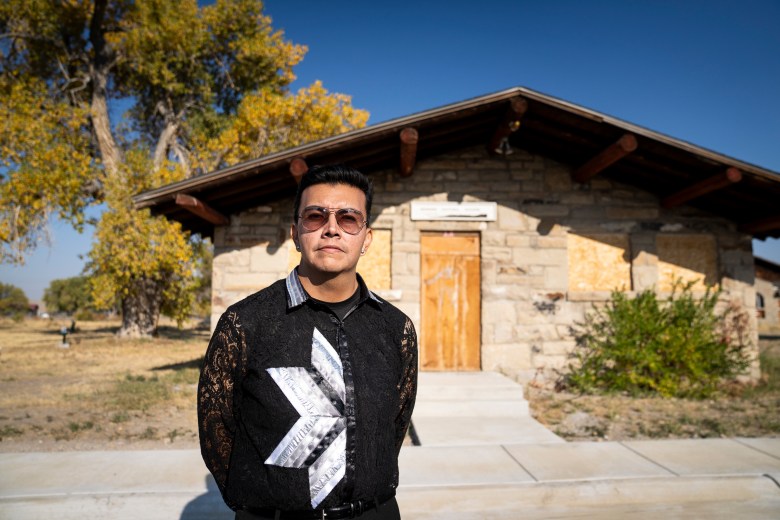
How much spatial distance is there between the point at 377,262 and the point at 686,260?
5092mm

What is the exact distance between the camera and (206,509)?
338 centimetres

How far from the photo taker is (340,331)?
162 cm

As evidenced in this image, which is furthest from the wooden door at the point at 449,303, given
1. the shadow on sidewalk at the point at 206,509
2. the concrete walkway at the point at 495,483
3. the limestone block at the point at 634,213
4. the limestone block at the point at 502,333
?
the shadow on sidewalk at the point at 206,509

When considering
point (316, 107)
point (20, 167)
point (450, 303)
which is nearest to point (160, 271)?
point (20, 167)

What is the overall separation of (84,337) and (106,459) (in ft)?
54.2

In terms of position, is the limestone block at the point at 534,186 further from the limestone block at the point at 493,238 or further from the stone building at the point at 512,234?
the limestone block at the point at 493,238

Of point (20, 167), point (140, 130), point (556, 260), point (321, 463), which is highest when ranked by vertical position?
point (140, 130)

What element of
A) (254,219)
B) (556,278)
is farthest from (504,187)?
(254,219)

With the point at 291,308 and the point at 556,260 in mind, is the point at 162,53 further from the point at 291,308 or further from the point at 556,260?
the point at 291,308

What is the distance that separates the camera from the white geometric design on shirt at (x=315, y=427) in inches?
57.7

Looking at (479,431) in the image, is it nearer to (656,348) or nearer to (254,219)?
(656,348)

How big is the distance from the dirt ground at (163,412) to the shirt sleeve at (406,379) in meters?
4.00

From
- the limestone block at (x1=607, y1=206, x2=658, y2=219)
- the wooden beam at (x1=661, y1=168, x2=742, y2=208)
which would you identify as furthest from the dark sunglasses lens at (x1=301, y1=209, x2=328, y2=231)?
the limestone block at (x1=607, y1=206, x2=658, y2=219)

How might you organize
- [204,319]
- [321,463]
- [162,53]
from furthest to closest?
[204,319] → [162,53] → [321,463]
